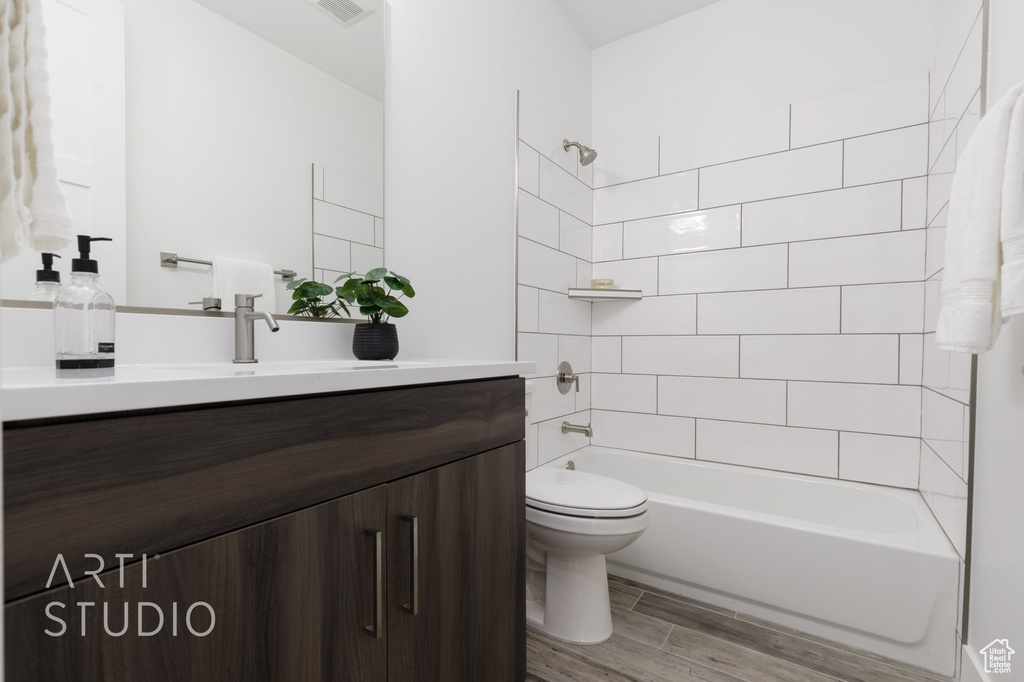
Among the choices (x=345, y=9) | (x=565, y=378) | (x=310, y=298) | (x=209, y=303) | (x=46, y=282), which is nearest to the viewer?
(x=46, y=282)

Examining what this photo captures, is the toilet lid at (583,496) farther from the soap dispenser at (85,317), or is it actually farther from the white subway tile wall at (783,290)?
the soap dispenser at (85,317)

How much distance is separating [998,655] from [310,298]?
73.9 inches

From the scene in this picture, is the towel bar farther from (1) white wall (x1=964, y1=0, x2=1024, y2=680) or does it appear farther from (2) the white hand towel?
(1) white wall (x1=964, y1=0, x2=1024, y2=680)

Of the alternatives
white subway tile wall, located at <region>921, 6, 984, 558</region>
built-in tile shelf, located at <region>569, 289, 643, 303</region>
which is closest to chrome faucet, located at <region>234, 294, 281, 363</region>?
built-in tile shelf, located at <region>569, 289, 643, 303</region>

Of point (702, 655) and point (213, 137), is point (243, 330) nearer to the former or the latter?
point (213, 137)

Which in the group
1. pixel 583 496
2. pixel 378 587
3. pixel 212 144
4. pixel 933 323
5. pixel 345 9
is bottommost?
pixel 583 496

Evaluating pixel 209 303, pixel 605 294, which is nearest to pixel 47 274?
pixel 209 303

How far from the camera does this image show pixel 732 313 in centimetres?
214

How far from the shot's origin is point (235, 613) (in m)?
0.64

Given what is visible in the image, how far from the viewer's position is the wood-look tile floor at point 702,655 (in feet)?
4.62

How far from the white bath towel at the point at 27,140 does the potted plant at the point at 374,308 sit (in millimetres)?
911

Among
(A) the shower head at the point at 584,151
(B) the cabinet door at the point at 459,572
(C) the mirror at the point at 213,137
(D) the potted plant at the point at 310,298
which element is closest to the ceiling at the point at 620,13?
(A) the shower head at the point at 584,151

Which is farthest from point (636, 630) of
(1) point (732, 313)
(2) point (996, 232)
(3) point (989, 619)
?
(2) point (996, 232)

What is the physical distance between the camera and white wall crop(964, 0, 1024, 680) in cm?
102
